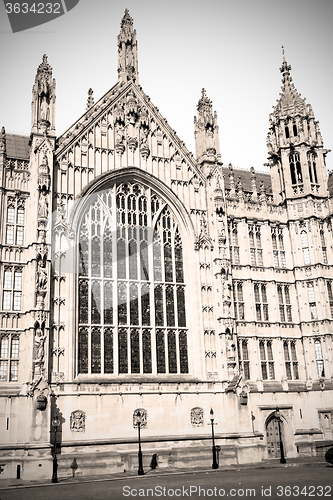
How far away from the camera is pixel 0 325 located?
113 feet

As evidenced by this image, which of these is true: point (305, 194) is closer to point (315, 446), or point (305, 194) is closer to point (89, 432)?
point (315, 446)

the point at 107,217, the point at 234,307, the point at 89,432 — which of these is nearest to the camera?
the point at 89,432

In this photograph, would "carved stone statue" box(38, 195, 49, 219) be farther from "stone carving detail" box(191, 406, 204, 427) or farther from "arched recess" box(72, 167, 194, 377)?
"stone carving detail" box(191, 406, 204, 427)

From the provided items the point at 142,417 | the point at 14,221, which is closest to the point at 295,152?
the point at 14,221

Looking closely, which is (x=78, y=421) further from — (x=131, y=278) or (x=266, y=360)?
(x=266, y=360)

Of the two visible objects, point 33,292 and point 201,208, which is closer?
point 33,292

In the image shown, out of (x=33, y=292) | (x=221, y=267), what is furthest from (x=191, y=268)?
(x=33, y=292)

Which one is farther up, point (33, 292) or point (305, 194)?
point (305, 194)

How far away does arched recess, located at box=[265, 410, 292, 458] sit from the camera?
38938mm

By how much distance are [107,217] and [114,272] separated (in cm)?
398

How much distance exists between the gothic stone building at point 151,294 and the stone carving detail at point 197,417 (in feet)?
0.22

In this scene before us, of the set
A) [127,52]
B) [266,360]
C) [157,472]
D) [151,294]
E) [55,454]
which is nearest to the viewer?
[55,454]

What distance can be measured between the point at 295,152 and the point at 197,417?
2315 centimetres

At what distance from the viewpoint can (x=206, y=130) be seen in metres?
44.2
